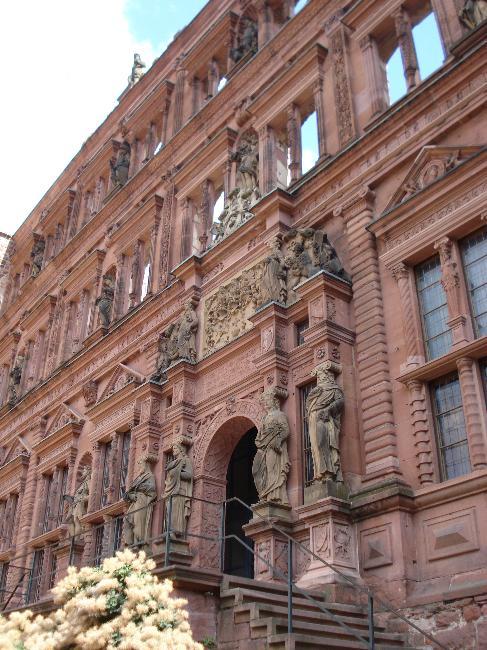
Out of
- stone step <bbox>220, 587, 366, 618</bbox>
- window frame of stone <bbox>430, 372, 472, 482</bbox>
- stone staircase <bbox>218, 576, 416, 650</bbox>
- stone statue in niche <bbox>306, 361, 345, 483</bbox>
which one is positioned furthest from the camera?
stone statue in niche <bbox>306, 361, 345, 483</bbox>

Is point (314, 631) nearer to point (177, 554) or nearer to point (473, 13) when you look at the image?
point (177, 554)

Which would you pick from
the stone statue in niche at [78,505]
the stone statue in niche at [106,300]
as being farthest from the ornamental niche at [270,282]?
the stone statue in niche at [106,300]

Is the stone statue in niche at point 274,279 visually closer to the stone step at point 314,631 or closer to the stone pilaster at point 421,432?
the stone pilaster at point 421,432

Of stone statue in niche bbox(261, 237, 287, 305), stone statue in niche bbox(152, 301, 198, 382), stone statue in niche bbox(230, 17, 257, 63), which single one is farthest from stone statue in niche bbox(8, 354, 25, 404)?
stone statue in niche bbox(261, 237, 287, 305)

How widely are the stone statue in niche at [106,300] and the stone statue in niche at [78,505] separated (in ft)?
17.1

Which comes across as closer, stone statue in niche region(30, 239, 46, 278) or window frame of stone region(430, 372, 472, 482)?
window frame of stone region(430, 372, 472, 482)

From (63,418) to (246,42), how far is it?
554 inches

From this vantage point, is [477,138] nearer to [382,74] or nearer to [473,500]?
[382,74]

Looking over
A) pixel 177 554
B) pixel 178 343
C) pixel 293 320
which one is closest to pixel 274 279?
pixel 293 320

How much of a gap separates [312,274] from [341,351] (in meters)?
2.06

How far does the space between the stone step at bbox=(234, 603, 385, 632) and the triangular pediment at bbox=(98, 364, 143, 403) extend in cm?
1141

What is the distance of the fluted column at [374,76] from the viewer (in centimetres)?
1733

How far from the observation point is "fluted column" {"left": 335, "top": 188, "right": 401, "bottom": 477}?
1316 centimetres

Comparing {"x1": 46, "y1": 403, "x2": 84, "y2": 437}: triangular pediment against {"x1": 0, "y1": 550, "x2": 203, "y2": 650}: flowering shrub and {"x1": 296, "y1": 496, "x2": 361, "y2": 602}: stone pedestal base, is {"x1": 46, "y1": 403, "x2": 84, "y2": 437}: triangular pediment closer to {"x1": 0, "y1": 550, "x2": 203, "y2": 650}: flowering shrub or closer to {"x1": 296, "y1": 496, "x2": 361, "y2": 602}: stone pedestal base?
{"x1": 296, "y1": 496, "x2": 361, "y2": 602}: stone pedestal base
